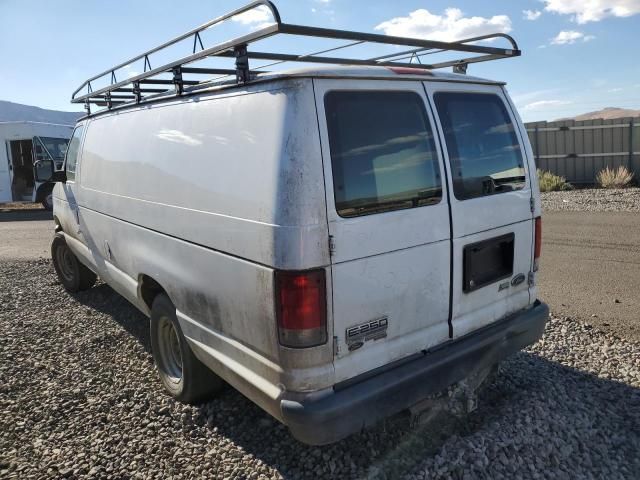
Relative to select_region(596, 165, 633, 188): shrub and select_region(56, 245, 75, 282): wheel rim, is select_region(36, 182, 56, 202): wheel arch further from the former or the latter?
select_region(596, 165, 633, 188): shrub

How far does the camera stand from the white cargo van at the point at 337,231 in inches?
99.3

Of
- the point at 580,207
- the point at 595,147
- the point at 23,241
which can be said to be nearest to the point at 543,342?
the point at 580,207

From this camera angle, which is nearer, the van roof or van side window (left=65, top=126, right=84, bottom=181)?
the van roof

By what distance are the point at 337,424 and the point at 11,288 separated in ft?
21.2

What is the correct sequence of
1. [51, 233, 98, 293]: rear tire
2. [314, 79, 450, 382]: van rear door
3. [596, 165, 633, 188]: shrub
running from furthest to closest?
[596, 165, 633, 188]: shrub → [51, 233, 98, 293]: rear tire → [314, 79, 450, 382]: van rear door

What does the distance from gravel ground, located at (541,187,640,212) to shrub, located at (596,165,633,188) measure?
452 millimetres

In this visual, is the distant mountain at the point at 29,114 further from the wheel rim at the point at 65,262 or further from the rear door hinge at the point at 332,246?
the rear door hinge at the point at 332,246

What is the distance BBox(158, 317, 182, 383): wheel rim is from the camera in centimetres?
394

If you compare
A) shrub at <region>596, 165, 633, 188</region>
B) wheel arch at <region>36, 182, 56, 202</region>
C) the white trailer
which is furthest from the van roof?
wheel arch at <region>36, 182, 56, 202</region>

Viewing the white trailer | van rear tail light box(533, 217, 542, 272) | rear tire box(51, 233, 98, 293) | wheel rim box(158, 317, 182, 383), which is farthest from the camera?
the white trailer

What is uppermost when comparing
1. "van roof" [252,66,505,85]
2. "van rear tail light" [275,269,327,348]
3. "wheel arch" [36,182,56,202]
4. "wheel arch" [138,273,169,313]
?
"van roof" [252,66,505,85]

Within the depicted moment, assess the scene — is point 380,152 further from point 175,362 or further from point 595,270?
point 595,270

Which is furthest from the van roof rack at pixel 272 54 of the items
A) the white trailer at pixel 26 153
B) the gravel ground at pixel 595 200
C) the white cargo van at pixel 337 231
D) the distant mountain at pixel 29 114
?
the distant mountain at pixel 29 114

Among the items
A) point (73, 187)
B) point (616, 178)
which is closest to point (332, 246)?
point (73, 187)
